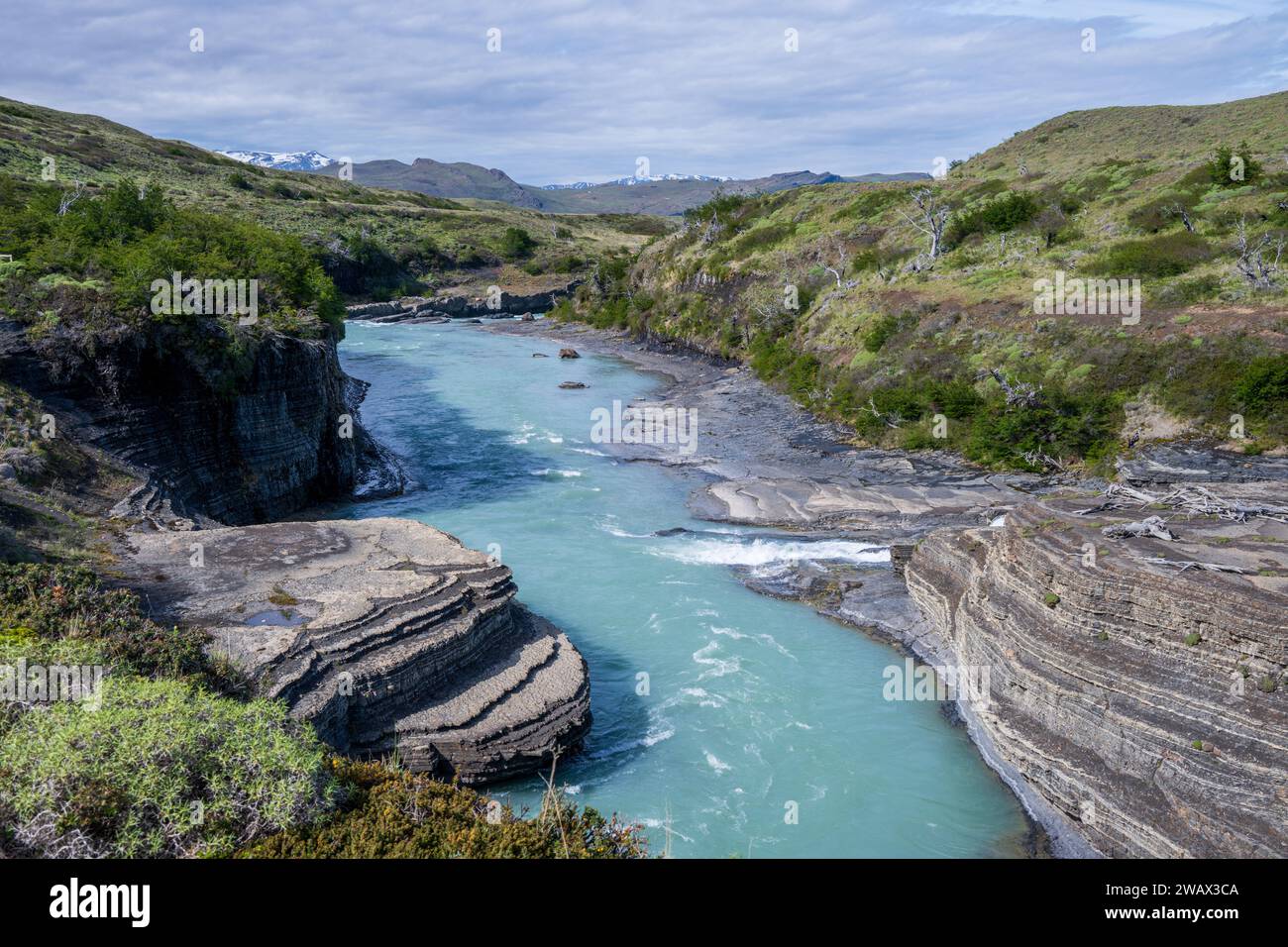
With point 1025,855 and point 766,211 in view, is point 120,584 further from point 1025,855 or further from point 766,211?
point 766,211

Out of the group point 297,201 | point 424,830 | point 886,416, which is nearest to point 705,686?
point 424,830

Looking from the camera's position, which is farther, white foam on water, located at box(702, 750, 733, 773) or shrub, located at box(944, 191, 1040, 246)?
shrub, located at box(944, 191, 1040, 246)

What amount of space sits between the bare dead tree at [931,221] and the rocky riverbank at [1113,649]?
85.4 ft

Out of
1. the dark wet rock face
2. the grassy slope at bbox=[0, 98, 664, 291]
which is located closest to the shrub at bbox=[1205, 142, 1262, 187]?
the dark wet rock face

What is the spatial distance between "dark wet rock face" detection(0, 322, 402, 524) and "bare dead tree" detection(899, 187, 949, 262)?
3283 centimetres

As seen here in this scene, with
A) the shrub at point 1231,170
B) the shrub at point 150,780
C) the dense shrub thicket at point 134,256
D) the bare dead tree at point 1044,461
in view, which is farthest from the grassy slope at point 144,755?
the shrub at point 1231,170

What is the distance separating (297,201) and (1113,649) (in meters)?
97.0

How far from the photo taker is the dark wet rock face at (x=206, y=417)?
2242cm

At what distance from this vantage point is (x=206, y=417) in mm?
25844

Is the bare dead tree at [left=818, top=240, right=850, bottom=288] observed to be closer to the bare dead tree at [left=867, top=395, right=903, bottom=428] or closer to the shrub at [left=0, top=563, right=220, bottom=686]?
the bare dead tree at [left=867, top=395, right=903, bottom=428]

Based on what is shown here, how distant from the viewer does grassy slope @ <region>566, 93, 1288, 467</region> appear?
1222 inches

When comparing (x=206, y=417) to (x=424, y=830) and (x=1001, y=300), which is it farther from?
(x=1001, y=300)

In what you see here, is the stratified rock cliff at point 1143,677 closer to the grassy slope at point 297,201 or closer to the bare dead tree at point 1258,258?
the bare dead tree at point 1258,258
